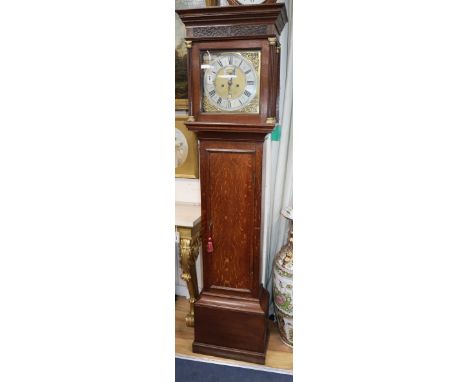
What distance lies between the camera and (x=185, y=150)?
7.07 feet

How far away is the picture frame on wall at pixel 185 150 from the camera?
83.8 inches

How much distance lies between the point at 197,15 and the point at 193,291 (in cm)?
153

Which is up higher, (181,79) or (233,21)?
(233,21)

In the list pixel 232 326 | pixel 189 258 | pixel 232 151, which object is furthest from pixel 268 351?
pixel 232 151

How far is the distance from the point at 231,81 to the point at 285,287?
3.61 feet

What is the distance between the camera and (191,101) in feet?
5.29

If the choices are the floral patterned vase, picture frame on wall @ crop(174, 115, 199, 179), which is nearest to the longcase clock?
the floral patterned vase

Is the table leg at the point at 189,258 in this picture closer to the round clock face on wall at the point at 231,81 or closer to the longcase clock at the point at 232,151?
the longcase clock at the point at 232,151

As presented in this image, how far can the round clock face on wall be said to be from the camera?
1535 millimetres

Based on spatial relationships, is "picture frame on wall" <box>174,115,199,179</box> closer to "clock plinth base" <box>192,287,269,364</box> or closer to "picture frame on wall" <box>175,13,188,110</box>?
"picture frame on wall" <box>175,13,188,110</box>

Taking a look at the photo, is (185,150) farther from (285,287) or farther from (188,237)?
(285,287)
